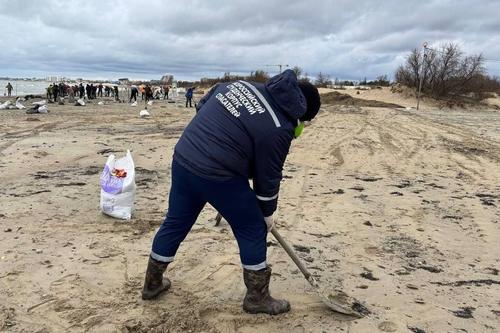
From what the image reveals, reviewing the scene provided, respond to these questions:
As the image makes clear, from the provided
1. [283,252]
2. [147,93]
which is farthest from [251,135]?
[147,93]

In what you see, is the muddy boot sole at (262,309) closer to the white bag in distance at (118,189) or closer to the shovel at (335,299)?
the shovel at (335,299)

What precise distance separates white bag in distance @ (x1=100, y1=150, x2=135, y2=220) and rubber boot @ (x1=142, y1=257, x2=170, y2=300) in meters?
1.92

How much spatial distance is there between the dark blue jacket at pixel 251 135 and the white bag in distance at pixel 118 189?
7.69ft

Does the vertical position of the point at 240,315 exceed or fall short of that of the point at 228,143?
it falls short

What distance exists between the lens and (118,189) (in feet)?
17.0

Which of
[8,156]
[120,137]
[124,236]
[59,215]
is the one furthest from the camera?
[120,137]

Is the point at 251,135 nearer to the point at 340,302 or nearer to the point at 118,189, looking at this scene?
the point at 340,302

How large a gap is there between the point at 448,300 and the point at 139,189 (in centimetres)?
438

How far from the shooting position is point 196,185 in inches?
118

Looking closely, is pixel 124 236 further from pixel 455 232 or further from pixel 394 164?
pixel 394 164

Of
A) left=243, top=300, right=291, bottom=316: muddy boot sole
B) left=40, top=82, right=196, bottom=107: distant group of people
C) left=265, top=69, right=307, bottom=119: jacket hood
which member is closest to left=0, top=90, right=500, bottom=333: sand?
left=243, top=300, right=291, bottom=316: muddy boot sole

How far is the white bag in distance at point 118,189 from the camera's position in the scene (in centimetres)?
518

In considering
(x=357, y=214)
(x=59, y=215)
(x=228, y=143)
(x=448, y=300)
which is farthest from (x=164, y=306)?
(x=357, y=214)

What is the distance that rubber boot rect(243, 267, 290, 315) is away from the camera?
3219 mm
